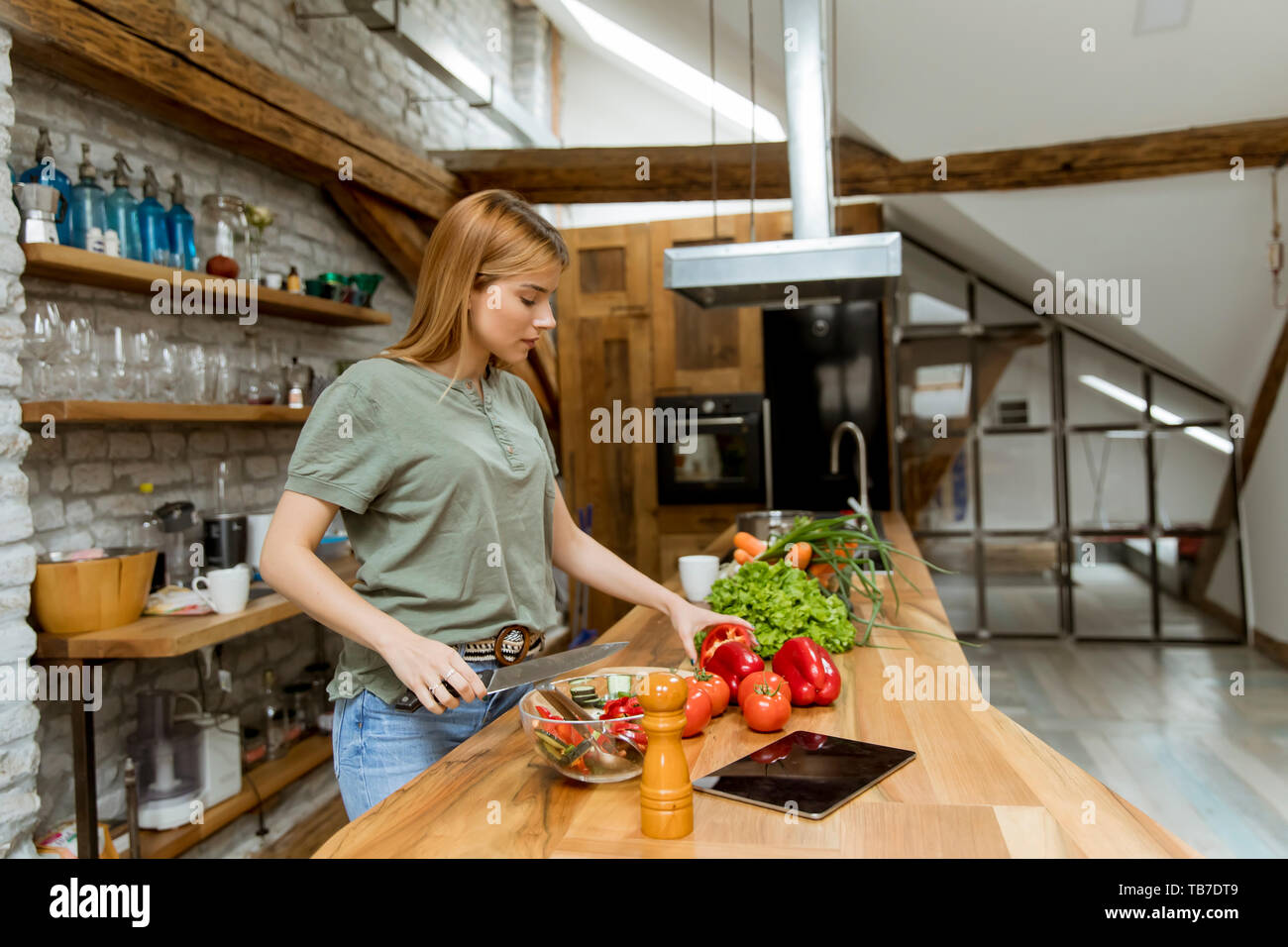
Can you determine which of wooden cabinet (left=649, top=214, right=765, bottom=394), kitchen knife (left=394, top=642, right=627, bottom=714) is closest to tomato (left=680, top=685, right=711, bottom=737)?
kitchen knife (left=394, top=642, right=627, bottom=714)

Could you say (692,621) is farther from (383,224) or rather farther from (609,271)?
(609,271)

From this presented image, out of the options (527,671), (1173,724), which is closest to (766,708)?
(527,671)

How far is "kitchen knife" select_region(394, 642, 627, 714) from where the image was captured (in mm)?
1295

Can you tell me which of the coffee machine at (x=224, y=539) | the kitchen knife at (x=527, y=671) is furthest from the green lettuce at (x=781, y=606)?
the coffee machine at (x=224, y=539)

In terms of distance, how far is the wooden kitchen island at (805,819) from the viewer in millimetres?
980

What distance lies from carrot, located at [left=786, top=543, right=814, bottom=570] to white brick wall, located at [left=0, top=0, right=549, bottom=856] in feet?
6.38

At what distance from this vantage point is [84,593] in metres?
2.49

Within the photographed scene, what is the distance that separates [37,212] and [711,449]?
148 inches

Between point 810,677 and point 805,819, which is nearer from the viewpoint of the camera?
point 805,819

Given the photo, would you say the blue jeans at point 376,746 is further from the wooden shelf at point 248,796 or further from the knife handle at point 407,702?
the wooden shelf at point 248,796

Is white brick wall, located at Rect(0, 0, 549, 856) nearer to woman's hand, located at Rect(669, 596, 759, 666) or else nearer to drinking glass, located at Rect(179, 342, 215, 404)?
drinking glass, located at Rect(179, 342, 215, 404)

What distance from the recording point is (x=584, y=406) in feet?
19.4

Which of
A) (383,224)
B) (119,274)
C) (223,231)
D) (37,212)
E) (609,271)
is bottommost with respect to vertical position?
(119,274)
